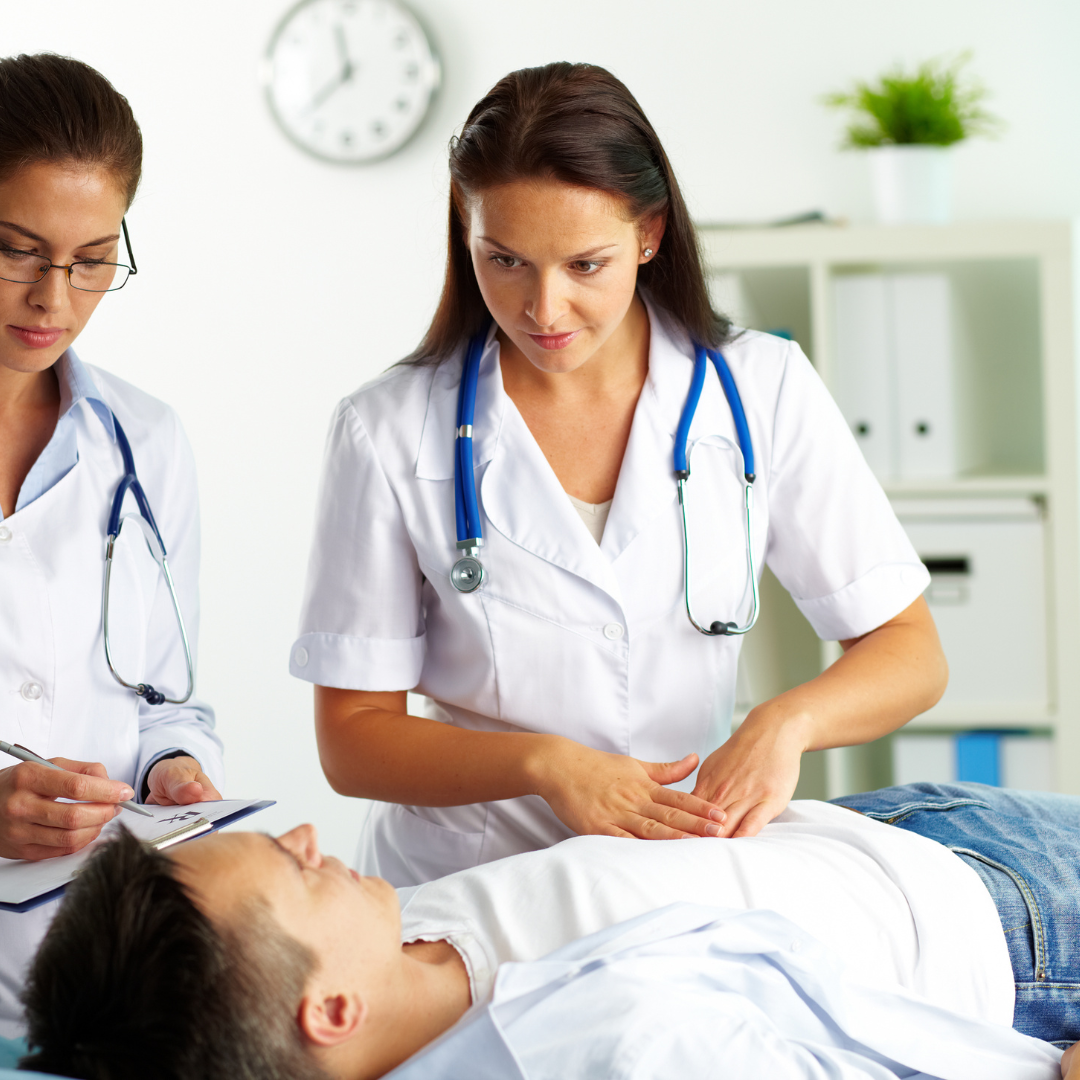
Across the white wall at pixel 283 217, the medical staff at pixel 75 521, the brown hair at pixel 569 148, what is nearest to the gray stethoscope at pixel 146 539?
the medical staff at pixel 75 521

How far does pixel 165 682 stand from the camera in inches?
57.7

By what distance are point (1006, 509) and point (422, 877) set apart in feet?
5.08

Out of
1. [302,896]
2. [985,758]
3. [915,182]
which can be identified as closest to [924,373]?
[915,182]

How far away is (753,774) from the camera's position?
1.23 m

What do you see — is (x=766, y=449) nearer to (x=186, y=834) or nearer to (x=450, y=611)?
(x=450, y=611)

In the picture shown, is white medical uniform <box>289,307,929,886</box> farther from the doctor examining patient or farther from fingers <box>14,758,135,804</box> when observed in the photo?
fingers <box>14,758,135,804</box>

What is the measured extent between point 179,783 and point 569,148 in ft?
2.61

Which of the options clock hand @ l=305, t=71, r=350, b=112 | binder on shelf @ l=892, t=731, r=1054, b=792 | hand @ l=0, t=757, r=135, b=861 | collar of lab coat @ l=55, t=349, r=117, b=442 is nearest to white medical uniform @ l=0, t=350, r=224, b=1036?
collar of lab coat @ l=55, t=349, r=117, b=442

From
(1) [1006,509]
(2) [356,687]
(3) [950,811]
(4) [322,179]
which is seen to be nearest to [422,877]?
(2) [356,687]

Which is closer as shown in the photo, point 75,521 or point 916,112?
point 75,521

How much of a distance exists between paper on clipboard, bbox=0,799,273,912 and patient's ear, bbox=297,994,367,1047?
0.17 meters

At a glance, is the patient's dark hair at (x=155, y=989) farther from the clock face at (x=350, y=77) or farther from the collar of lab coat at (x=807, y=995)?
the clock face at (x=350, y=77)

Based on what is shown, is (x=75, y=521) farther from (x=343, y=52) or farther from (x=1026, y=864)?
(x=343, y=52)

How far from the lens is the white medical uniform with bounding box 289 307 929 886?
1.34 m
